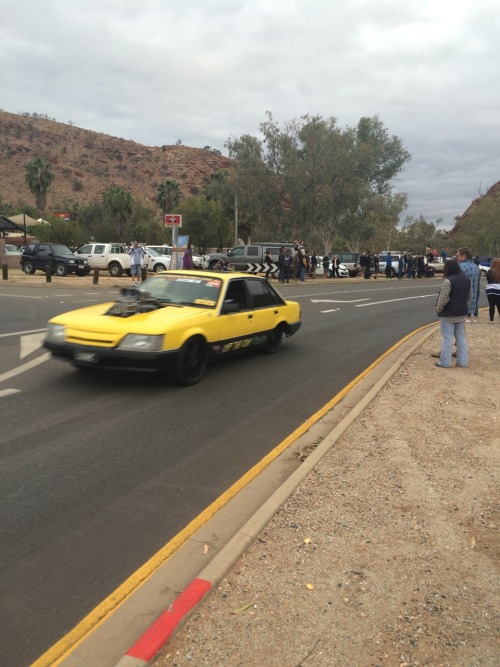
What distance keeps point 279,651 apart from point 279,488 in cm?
162

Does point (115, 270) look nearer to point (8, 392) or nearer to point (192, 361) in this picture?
point (192, 361)

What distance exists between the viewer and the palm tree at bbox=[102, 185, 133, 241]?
2407 inches

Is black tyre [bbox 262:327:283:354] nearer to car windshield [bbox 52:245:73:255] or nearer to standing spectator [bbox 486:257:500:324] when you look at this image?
standing spectator [bbox 486:257:500:324]

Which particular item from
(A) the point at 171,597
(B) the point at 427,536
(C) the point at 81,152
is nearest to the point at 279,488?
(B) the point at 427,536

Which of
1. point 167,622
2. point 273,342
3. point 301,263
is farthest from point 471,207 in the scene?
point 167,622

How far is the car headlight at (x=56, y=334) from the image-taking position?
672cm

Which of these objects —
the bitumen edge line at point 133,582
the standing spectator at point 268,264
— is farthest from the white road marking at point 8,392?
the standing spectator at point 268,264

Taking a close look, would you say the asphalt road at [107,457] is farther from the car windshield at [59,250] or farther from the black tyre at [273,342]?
the car windshield at [59,250]

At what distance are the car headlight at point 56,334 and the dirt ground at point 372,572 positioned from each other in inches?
142

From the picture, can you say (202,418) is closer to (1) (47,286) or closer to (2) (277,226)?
(1) (47,286)

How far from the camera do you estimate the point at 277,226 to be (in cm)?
4281

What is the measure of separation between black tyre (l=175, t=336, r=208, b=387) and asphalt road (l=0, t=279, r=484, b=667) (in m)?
0.17

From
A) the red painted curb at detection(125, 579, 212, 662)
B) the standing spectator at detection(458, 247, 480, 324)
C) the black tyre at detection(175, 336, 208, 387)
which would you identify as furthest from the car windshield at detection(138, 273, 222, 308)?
the red painted curb at detection(125, 579, 212, 662)

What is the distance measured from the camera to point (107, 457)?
4672 millimetres
